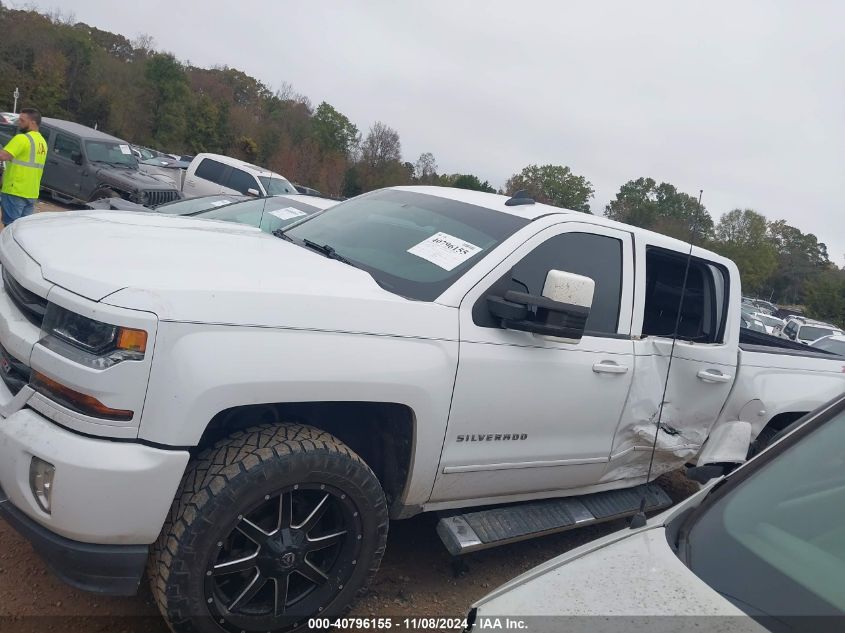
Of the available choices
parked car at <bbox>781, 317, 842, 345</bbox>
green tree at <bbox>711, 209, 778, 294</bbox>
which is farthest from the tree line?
parked car at <bbox>781, 317, 842, 345</bbox>

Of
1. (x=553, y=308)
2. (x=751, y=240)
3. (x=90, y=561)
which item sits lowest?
(x=90, y=561)

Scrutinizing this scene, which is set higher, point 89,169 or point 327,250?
point 327,250

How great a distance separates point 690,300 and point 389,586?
264 centimetres

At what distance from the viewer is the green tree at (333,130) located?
4501 centimetres

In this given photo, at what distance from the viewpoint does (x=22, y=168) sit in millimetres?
8055

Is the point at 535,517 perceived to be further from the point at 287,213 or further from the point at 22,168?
the point at 22,168

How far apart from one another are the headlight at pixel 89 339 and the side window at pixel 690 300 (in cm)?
312

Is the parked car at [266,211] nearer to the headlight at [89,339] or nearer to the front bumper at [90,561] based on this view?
the headlight at [89,339]

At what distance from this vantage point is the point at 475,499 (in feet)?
11.0

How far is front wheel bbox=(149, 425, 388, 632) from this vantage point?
2.42 metres

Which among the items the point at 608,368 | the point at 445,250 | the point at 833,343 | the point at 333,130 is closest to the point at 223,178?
the point at 445,250

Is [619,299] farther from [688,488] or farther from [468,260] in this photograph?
[688,488]

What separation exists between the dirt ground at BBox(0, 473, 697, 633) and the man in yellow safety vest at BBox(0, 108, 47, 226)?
6010mm

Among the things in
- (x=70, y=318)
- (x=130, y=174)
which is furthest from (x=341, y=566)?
(x=130, y=174)
